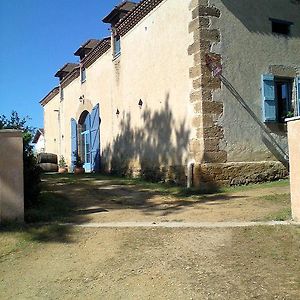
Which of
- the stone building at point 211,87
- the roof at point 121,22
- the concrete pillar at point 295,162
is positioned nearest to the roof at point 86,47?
the roof at point 121,22

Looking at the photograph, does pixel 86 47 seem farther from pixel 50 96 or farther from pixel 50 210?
pixel 50 210

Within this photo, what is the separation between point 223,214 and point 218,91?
4.28m

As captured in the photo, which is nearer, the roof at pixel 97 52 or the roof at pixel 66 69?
the roof at pixel 97 52

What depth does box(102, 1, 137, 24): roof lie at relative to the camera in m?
14.5

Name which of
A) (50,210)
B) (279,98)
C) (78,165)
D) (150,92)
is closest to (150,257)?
(50,210)

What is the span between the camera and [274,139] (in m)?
10.7

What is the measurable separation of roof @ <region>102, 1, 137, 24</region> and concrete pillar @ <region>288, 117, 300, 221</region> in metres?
10.2

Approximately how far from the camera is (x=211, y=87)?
991cm

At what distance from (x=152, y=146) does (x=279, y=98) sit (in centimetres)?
375

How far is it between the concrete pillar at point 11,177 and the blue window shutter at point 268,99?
6.58 metres

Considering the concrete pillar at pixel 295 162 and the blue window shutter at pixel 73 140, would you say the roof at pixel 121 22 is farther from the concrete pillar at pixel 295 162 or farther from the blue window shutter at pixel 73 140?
the concrete pillar at pixel 295 162

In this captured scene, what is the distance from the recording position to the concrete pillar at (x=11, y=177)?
19.7 ft

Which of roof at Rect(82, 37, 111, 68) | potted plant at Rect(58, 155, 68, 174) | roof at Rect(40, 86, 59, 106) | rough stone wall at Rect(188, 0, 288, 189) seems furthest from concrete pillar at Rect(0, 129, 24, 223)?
roof at Rect(40, 86, 59, 106)

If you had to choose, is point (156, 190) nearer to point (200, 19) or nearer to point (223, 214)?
point (223, 214)
